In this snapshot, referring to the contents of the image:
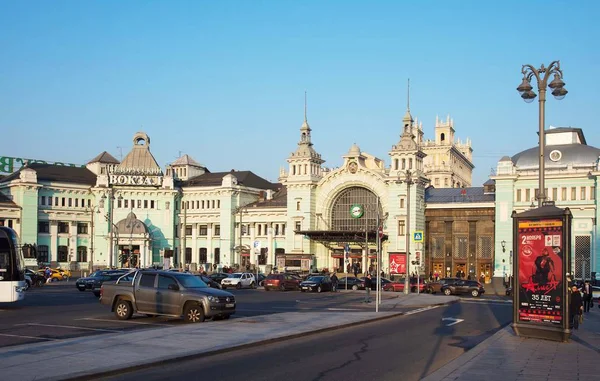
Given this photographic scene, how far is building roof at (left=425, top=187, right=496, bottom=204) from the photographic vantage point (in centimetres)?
8681

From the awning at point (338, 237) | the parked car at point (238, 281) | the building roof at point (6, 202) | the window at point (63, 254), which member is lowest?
the parked car at point (238, 281)

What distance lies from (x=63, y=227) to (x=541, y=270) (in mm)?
90416

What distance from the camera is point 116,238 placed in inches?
3716

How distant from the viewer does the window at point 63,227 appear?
101 meters

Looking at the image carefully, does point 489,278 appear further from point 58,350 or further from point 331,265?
point 58,350

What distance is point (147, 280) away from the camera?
1038 inches

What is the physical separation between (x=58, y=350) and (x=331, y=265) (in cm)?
7788

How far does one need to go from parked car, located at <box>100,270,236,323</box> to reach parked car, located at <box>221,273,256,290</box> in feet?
115

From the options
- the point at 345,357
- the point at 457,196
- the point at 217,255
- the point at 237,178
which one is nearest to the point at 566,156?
the point at 457,196

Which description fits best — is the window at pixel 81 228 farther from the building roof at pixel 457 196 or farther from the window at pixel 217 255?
the building roof at pixel 457 196

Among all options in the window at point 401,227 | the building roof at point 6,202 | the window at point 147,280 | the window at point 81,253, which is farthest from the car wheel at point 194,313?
the window at point 81,253

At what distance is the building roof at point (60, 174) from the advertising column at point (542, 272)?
294 ft

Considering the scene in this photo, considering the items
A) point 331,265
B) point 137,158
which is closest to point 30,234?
point 137,158

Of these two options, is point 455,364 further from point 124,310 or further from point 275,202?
point 275,202
